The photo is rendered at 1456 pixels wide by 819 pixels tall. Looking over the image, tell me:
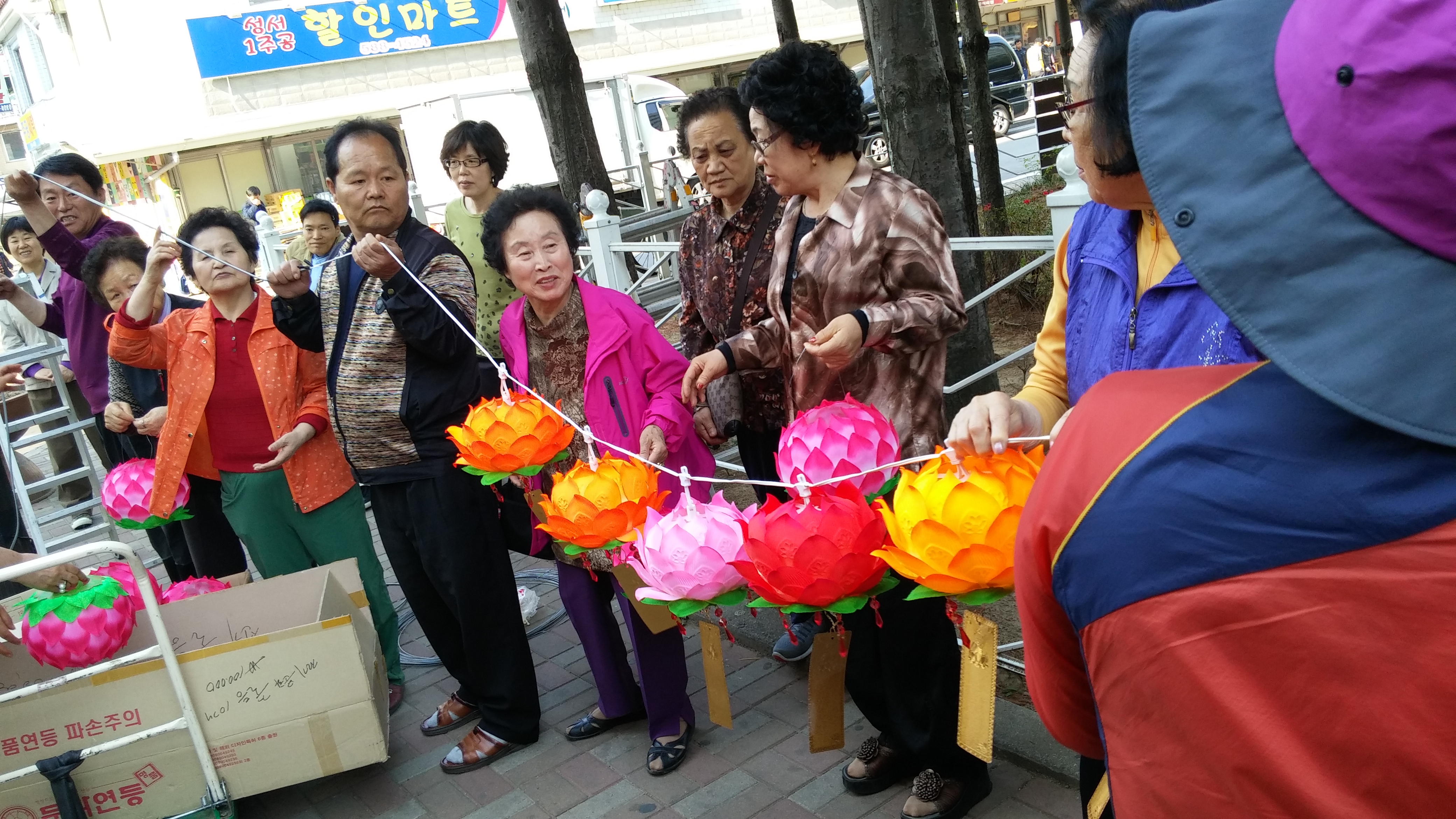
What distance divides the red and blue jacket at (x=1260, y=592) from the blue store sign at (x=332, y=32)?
2561 cm

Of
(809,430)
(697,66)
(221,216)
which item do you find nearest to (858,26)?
(697,66)

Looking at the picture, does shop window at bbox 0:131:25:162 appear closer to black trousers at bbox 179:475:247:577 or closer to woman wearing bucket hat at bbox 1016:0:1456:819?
black trousers at bbox 179:475:247:577

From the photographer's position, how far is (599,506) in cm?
233

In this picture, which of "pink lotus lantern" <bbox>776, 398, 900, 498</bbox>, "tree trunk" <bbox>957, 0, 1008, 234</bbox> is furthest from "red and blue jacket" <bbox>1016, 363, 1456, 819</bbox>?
"tree trunk" <bbox>957, 0, 1008, 234</bbox>

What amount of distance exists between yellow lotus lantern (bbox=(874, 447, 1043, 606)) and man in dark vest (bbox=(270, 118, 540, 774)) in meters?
1.93

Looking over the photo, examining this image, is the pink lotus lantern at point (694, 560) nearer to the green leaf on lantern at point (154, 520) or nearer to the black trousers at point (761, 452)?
the black trousers at point (761, 452)

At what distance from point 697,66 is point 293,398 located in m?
25.8

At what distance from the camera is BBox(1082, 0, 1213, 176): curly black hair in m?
1.26

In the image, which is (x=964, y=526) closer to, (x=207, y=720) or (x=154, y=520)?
(x=207, y=720)

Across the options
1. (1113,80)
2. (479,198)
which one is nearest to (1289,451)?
(1113,80)

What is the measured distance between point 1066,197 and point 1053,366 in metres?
1.43

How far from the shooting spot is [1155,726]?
0.97m

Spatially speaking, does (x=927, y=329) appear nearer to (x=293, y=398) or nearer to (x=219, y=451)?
(x=293, y=398)

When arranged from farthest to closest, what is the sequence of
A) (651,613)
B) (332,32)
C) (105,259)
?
(332,32) → (105,259) → (651,613)
